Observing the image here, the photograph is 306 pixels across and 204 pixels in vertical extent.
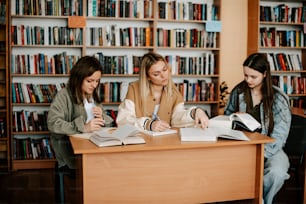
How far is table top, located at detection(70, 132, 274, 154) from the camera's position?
2.17m

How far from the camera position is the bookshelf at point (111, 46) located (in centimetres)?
451

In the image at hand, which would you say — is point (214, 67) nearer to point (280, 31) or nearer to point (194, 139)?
point (280, 31)

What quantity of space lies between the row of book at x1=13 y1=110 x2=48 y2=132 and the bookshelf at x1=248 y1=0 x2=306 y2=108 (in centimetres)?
260

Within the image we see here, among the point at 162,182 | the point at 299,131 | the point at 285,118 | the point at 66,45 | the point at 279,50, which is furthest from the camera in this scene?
the point at 279,50

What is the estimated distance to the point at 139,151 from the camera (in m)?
2.30

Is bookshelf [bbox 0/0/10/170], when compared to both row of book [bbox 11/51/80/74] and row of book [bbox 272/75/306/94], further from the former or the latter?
row of book [bbox 272/75/306/94]

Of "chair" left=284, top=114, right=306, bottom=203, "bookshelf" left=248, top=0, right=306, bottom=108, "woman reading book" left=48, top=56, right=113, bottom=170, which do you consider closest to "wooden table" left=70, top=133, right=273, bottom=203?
"woman reading book" left=48, top=56, right=113, bottom=170

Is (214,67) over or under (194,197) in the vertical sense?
over

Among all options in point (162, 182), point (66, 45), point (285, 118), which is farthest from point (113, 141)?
point (66, 45)

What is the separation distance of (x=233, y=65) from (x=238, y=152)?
2919 millimetres

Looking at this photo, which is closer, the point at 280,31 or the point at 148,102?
the point at 148,102

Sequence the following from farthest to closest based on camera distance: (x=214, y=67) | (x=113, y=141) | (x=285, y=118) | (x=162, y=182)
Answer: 1. (x=214, y=67)
2. (x=285, y=118)
3. (x=162, y=182)
4. (x=113, y=141)

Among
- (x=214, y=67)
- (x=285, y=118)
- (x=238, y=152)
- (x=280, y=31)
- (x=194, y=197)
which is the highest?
(x=280, y=31)

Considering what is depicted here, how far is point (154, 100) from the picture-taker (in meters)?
2.91
